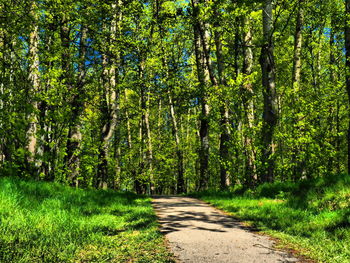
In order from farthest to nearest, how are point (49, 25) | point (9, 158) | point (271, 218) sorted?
1. point (49, 25)
2. point (9, 158)
3. point (271, 218)

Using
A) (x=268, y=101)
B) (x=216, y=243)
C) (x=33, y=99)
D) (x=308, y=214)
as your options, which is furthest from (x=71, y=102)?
(x=308, y=214)

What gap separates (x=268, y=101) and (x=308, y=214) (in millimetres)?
5144

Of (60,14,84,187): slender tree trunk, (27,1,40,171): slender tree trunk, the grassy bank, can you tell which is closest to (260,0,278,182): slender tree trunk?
the grassy bank

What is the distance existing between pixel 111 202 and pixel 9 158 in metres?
2.78

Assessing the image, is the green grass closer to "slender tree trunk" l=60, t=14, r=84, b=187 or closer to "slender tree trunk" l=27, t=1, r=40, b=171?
"slender tree trunk" l=27, t=1, r=40, b=171

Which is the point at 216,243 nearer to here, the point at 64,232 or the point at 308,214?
the point at 64,232

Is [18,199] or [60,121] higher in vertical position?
[60,121]

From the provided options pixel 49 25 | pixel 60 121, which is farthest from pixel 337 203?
pixel 49 25

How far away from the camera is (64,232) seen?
391cm

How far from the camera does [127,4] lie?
11055 mm

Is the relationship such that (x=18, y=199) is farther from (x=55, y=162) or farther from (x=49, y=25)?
(x=49, y=25)

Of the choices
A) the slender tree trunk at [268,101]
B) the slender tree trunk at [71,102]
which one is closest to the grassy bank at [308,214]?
the slender tree trunk at [268,101]

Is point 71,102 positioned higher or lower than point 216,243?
higher

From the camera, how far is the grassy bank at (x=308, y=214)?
13.1 ft
